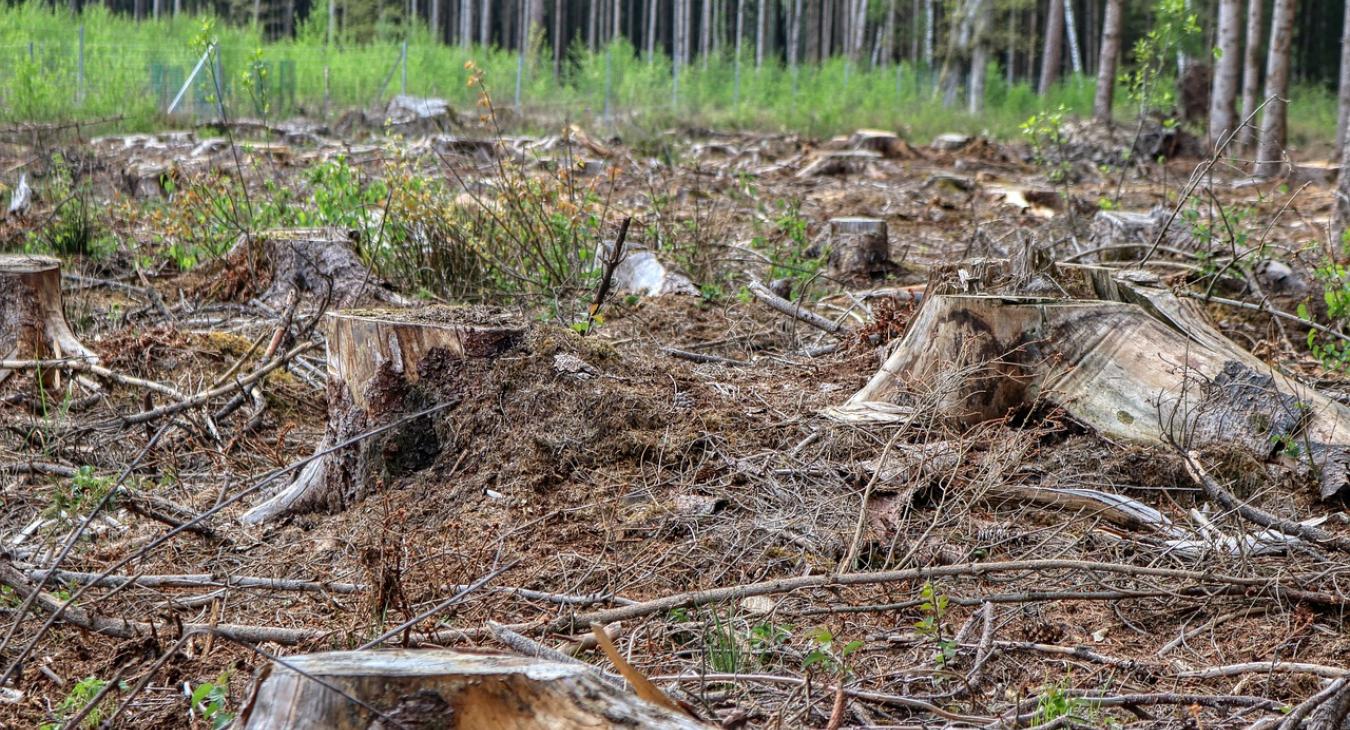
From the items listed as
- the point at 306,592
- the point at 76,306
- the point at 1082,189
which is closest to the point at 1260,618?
the point at 306,592

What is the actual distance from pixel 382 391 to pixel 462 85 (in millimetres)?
18131

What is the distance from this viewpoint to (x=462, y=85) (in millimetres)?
21016

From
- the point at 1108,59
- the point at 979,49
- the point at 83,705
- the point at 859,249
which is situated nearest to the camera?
the point at 83,705

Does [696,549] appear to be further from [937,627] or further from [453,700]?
[453,700]

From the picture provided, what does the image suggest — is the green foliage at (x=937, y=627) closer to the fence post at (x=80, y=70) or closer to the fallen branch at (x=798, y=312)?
the fallen branch at (x=798, y=312)

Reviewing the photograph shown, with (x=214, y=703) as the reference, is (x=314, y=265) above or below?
above

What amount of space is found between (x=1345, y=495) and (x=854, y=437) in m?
1.52

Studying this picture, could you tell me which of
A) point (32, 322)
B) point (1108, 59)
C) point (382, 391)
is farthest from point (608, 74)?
point (382, 391)

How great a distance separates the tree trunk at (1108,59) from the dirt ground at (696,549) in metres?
14.7

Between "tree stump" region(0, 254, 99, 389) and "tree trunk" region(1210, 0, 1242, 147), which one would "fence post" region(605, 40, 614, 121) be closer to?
"tree trunk" region(1210, 0, 1242, 147)

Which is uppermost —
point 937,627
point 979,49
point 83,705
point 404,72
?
point 979,49

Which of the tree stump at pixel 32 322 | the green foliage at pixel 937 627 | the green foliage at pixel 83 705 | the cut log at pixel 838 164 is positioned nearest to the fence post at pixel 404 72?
the cut log at pixel 838 164

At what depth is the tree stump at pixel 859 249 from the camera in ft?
25.2

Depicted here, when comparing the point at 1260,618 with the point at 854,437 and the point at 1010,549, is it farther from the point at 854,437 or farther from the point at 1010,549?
the point at 854,437
